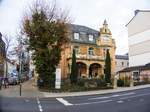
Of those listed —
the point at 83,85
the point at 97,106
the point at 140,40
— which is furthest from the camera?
the point at 83,85

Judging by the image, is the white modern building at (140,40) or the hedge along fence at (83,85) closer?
the white modern building at (140,40)

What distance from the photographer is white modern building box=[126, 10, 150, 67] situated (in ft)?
13.0

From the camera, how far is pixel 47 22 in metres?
19.8

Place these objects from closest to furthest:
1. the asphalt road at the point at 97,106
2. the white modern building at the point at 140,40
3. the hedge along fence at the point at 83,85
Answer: the white modern building at the point at 140,40 < the asphalt road at the point at 97,106 < the hedge along fence at the point at 83,85

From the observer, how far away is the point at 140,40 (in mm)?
4020

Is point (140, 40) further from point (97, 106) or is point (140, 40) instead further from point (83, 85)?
point (83, 85)

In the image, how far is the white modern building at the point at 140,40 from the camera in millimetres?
3964

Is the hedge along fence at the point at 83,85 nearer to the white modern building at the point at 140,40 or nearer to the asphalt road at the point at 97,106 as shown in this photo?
the asphalt road at the point at 97,106

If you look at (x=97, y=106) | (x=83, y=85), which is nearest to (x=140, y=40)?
(x=97, y=106)

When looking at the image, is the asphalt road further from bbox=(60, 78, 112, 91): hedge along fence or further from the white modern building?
bbox=(60, 78, 112, 91): hedge along fence

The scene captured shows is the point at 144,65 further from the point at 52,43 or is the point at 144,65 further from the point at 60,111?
the point at 52,43

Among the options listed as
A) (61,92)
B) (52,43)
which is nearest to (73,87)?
(61,92)

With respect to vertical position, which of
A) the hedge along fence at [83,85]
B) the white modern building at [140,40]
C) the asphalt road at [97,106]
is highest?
the white modern building at [140,40]

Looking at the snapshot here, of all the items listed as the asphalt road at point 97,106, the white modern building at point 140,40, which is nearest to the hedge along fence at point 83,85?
the asphalt road at point 97,106
